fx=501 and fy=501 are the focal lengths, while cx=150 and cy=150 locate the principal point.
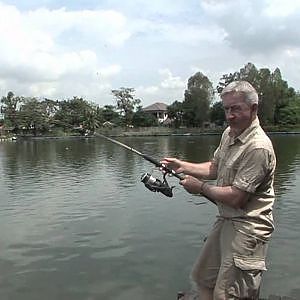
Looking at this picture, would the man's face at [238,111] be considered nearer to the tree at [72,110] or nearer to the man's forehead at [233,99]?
the man's forehead at [233,99]

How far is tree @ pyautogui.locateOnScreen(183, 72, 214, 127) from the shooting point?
13138 cm

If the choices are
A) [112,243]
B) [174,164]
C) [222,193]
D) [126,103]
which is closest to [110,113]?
[126,103]

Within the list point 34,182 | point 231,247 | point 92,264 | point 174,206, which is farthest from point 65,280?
point 34,182

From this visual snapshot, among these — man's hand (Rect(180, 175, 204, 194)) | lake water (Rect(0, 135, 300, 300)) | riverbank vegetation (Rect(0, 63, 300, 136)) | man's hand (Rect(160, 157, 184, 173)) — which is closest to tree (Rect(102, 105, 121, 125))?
riverbank vegetation (Rect(0, 63, 300, 136))

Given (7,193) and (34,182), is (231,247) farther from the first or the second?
(34,182)

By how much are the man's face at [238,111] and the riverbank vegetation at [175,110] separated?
119m

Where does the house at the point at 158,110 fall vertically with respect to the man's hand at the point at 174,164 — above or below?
above

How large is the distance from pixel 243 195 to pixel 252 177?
0.59ft

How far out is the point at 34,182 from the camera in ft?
87.0

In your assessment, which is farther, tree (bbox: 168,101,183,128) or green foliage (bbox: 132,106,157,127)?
green foliage (bbox: 132,106,157,127)

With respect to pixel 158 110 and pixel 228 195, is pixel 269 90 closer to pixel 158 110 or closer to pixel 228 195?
pixel 158 110

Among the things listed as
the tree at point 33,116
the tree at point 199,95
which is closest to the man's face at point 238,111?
the tree at point 199,95

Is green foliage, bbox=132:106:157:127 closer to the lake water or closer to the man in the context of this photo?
the lake water

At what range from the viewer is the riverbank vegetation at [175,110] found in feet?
404
